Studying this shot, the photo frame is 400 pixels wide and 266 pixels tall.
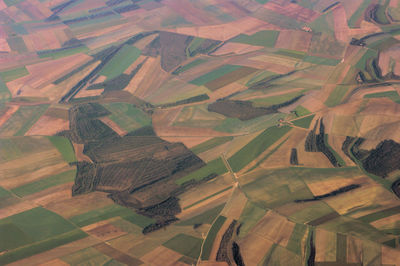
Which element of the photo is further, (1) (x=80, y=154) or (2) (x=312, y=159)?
(1) (x=80, y=154)

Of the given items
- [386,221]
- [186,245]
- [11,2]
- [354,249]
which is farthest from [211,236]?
[11,2]

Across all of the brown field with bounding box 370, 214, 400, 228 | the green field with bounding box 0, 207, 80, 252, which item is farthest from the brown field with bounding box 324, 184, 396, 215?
the green field with bounding box 0, 207, 80, 252

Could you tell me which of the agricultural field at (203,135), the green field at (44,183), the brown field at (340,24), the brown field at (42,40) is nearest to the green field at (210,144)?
the agricultural field at (203,135)

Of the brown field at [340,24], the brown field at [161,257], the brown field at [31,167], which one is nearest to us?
the brown field at [161,257]

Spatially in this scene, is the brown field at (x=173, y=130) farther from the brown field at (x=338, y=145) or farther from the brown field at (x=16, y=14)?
the brown field at (x=16, y=14)

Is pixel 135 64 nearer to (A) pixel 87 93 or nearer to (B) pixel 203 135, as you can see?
(A) pixel 87 93

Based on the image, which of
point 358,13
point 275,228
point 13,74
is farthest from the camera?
point 358,13
